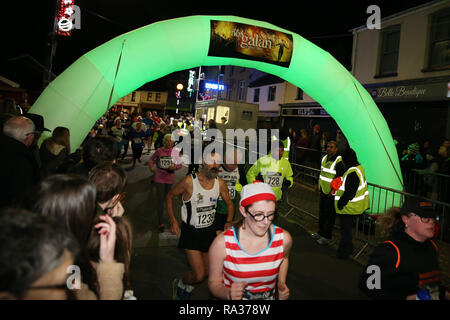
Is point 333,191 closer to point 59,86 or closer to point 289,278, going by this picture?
point 289,278

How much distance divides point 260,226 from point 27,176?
92.0 inches

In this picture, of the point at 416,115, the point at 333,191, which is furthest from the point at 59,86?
the point at 416,115

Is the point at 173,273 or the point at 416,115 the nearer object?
the point at 173,273

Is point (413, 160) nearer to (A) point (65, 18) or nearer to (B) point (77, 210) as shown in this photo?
(B) point (77, 210)

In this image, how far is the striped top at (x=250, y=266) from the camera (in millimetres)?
2123

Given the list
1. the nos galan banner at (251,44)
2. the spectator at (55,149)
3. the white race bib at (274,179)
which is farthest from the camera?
the nos galan banner at (251,44)

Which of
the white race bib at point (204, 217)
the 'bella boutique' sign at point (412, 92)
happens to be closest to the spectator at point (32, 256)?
the white race bib at point (204, 217)

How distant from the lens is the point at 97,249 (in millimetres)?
1697

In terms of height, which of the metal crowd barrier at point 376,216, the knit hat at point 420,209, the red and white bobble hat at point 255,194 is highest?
the red and white bobble hat at point 255,194

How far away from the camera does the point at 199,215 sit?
357 centimetres

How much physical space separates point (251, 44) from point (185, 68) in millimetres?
1598

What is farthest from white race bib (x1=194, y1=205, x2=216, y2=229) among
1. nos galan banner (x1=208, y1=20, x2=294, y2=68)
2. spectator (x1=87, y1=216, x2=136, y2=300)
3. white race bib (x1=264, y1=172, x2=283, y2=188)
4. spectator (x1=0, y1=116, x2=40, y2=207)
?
nos galan banner (x1=208, y1=20, x2=294, y2=68)

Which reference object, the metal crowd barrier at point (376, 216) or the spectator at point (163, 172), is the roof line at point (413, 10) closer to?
the metal crowd barrier at point (376, 216)

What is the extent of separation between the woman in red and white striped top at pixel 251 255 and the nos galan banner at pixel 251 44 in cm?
484
